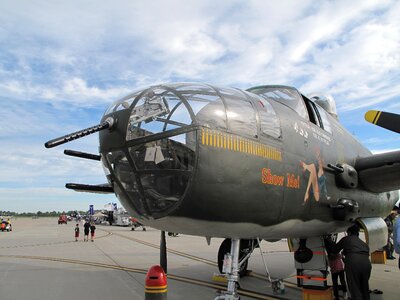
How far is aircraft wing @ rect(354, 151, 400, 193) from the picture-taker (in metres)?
7.32

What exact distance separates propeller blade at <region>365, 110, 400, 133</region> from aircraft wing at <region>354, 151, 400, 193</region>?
0.64 m

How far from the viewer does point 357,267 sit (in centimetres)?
617

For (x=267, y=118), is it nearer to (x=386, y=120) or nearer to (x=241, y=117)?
(x=241, y=117)

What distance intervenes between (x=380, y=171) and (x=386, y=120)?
1080mm

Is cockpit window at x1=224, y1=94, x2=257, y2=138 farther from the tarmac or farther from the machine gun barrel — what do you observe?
the tarmac

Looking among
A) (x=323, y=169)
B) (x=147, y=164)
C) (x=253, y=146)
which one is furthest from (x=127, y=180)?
(x=323, y=169)

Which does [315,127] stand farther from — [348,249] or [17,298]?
[17,298]

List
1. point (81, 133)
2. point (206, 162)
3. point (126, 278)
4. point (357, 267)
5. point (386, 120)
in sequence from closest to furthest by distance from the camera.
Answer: point (206, 162)
point (81, 133)
point (357, 267)
point (386, 120)
point (126, 278)

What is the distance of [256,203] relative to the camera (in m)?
4.61

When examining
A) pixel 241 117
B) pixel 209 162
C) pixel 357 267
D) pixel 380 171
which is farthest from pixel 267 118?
pixel 380 171

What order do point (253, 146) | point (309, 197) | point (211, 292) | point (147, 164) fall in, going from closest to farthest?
point (147, 164), point (253, 146), point (309, 197), point (211, 292)

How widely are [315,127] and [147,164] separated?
3624 mm

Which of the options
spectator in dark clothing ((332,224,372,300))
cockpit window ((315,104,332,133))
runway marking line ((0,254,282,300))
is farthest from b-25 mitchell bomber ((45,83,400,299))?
runway marking line ((0,254,282,300))

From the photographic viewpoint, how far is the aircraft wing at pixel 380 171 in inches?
288
